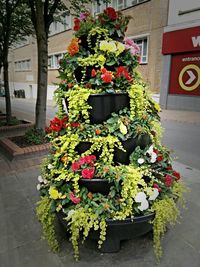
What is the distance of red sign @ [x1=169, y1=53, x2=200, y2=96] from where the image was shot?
9.41 m

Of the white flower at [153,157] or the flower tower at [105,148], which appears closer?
the flower tower at [105,148]

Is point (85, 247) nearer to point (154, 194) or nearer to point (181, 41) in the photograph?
point (154, 194)

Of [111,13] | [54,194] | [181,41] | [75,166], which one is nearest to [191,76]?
[181,41]

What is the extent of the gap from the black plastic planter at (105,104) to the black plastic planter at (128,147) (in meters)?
0.28

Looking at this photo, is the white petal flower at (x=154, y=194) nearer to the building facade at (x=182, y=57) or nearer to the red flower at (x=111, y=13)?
the red flower at (x=111, y=13)

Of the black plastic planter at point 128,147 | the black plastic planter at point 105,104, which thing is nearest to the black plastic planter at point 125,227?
the black plastic planter at point 128,147

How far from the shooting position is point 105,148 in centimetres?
169

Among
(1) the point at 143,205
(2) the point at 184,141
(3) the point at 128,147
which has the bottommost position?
(2) the point at 184,141

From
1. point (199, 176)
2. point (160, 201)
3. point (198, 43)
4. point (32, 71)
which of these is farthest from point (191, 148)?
point (32, 71)

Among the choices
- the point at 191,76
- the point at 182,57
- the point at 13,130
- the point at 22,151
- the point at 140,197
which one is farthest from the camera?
the point at 182,57

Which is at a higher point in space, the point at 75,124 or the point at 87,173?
the point at 75,124

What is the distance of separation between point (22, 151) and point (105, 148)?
279 centimetres

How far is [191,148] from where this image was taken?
4902mm

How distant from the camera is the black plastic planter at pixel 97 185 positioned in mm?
1704
